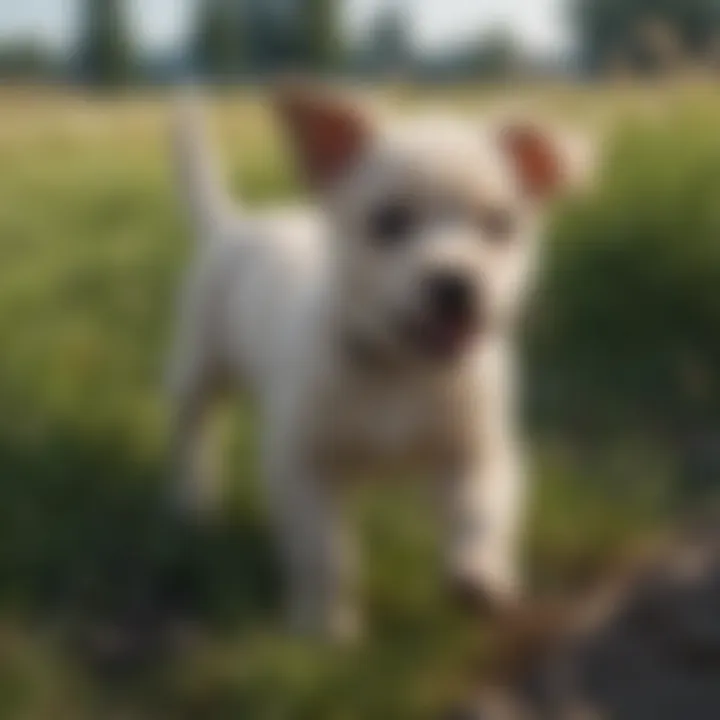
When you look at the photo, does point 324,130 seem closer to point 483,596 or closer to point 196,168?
point 196,168

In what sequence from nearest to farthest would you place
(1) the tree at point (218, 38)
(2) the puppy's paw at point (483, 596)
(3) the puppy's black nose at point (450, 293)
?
1. (3) the puppy's black nose at point (450, 293)
2. (2) the puppy's paw at point (483, 596)
3. (1) the tree at point (218, 38)

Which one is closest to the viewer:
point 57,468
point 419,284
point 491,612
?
point 419,284

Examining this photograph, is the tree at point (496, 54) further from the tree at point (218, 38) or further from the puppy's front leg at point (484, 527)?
the puppy's front leg at point (484, 527)

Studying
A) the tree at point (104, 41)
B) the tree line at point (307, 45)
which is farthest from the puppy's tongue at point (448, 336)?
the tree at point (104, 41)

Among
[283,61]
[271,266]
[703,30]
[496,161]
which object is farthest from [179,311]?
[703,30]

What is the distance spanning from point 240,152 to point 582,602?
55cm

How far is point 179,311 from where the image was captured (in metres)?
1.51

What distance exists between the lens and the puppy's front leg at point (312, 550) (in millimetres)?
1335

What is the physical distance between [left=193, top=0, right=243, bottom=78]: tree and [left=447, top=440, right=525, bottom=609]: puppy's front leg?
0.45 meters

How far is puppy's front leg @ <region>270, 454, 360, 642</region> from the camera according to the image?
1.33m

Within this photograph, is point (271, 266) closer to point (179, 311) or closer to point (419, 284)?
point (179, 311)

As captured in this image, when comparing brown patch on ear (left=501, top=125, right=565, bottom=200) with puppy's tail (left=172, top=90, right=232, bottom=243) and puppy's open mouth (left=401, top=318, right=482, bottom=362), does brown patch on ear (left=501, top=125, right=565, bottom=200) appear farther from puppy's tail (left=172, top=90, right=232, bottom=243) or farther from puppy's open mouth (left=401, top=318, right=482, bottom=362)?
puppy's tail (left=172, top=90, right=232, bottom=243)

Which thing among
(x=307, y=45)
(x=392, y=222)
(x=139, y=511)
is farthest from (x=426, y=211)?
(x=139, y=511)

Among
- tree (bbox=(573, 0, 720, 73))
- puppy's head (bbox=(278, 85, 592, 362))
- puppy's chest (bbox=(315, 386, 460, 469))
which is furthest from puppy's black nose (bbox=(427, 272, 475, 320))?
tree (bbox=(573, 0, 720, 73))
